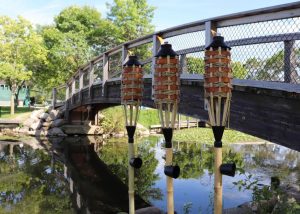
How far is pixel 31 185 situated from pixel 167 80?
731 centimetres

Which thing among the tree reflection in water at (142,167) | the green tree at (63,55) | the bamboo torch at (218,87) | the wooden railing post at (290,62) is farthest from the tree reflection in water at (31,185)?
the green tree at (63,55)

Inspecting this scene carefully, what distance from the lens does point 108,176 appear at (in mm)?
11422

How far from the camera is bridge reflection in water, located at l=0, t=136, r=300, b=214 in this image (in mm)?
8414

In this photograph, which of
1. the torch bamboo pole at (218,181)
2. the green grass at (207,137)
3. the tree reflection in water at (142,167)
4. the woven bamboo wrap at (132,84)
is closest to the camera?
the torch bamboo pole at (218,181)

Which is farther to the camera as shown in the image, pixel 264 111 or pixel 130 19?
pixel 130 19

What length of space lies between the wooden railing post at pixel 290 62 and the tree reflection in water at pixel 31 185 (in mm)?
5182

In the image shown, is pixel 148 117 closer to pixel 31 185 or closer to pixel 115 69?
pixel 115 69

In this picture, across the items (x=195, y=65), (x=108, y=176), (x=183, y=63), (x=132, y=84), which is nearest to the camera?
(x=132, y=84)

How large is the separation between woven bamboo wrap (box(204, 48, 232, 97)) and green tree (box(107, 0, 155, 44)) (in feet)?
92.3

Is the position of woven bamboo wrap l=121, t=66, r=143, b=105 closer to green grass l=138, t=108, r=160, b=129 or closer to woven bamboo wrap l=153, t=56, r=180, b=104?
woven bamboo wrap l=153, t=56, r=180, b=104

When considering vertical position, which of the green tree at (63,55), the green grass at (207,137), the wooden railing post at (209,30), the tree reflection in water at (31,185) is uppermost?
the green tree at (63,55)

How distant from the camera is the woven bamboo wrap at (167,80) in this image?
3949 millimetres

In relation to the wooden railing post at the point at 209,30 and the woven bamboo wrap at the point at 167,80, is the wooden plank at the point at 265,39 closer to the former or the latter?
the wooden railing post at the point at 209,30

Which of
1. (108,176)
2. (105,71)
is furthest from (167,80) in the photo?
(105,71)
